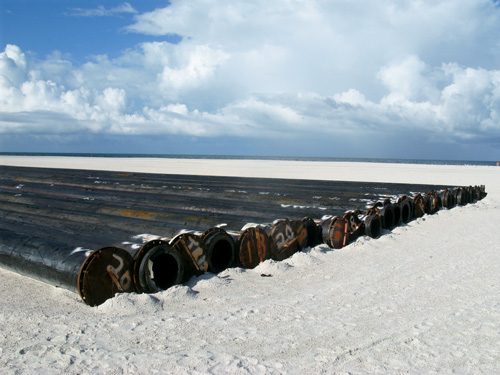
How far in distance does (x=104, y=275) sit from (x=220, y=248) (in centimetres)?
186

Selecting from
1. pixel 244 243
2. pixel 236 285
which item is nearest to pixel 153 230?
pixel 244 243

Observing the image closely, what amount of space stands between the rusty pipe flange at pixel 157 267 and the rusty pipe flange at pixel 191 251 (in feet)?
0.33

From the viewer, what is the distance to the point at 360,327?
3.87m

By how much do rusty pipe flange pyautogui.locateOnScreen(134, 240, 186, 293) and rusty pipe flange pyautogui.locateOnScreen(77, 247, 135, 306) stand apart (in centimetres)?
12

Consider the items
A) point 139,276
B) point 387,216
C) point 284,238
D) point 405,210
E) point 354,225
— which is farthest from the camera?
point 405,210

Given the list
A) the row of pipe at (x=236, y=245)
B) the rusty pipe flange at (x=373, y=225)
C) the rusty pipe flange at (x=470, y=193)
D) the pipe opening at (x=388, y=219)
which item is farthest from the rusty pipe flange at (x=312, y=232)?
the rusty pipe flange at (x=470, y=193)

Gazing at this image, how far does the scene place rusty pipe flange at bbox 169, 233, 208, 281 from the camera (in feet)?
17.1

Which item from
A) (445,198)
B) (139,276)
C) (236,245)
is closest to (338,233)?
(236,245)

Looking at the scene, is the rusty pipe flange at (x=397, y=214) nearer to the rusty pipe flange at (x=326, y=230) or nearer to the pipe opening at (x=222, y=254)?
the rusty pipe flange at (x=326, y=230)

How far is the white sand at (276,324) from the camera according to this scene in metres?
3.17

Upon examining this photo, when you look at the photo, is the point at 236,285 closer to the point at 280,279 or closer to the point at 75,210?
the point at 280,279

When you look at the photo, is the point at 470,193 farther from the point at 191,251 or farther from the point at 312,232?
the point at 191,251

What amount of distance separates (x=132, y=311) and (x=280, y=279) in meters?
2.10

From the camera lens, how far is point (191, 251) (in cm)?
526
